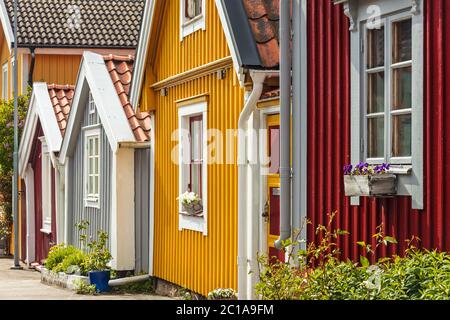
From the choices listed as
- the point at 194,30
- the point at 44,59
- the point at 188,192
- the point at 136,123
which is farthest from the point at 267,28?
the point at 44,59

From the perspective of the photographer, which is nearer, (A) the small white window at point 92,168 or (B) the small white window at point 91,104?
(A) the small white window at point 92,168

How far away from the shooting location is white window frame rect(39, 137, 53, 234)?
75.6ft

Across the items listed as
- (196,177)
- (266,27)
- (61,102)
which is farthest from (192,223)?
(61,102)

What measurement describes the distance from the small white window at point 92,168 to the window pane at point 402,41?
32.4ft

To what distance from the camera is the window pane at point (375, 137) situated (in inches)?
384

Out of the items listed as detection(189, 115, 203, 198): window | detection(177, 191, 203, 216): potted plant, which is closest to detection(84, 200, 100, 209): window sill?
detection(189, 115, 203, 198): window

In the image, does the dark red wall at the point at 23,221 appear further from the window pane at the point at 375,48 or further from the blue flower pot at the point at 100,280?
the window pane at the point at 375,48

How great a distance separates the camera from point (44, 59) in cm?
2766

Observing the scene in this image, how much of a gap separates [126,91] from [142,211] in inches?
86.3

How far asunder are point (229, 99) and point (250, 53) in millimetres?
1111

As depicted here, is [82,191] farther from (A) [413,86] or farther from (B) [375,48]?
(A) [413,86]

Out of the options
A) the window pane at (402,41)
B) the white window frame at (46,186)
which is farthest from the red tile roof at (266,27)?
the white window frame at (46,186)

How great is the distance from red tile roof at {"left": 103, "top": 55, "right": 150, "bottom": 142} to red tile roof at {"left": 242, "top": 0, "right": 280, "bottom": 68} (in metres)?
4.65

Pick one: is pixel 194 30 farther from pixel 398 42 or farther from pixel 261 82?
pixel 398 42
